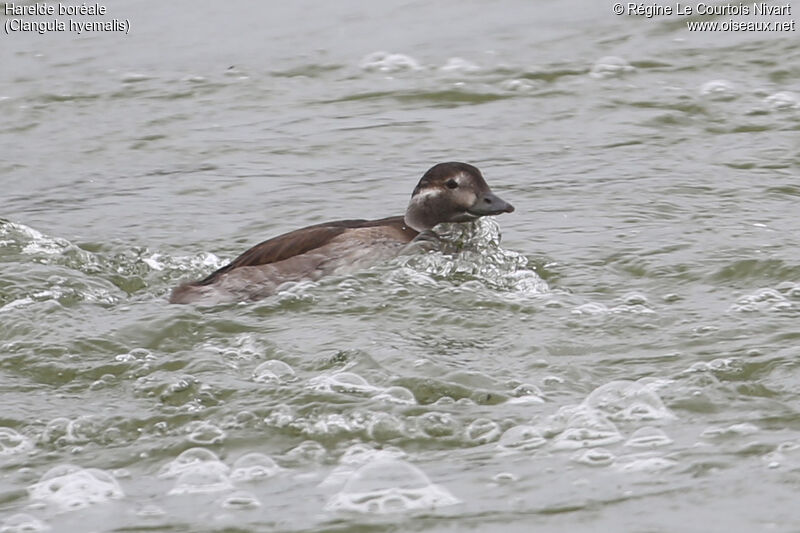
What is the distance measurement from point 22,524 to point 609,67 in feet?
28.5

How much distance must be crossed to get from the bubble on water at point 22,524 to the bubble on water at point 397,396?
160cm

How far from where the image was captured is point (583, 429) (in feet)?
19.2

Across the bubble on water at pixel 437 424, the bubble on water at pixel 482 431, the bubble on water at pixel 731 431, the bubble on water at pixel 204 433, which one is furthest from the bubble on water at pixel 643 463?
the bubble on water at pixel 204 433

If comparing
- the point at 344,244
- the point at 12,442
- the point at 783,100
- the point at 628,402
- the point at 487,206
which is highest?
the point at 783,100

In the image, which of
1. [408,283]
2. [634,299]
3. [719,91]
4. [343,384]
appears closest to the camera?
[343,384]

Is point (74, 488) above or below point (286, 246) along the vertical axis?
below

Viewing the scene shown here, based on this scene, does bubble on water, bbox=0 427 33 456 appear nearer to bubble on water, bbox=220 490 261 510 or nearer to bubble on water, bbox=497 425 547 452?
bubble on water, bbox=220 490 261 510

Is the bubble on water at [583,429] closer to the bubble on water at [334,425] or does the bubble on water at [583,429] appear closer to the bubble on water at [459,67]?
the bubble on water at [334,425]

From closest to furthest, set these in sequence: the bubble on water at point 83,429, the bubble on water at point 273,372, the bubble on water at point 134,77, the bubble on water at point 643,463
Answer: the bubble on water at point 643,463 < the bubble on water at point 83,429 < the bubble on water at point 273,372 < the bubble on water at point 134,77

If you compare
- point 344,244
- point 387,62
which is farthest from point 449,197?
point 387,62

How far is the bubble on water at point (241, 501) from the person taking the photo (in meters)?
5.32

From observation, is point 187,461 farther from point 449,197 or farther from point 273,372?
point 449,197

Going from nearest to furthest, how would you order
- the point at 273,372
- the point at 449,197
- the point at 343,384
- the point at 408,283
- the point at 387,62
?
1. the point at 343,384
2. the point at 273,372
3. the point at 408,283
4. the point at 449,197
5. the point at 387,62

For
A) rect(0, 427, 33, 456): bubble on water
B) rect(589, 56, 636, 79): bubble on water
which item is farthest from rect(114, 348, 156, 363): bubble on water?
rect(589, 56, 636, 79): bubble on water
